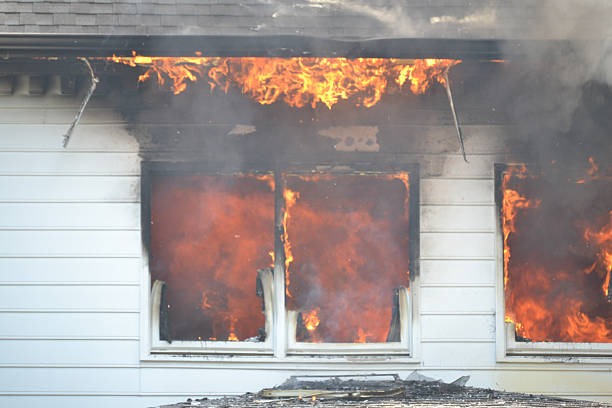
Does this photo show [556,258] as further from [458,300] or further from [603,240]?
[458,300]

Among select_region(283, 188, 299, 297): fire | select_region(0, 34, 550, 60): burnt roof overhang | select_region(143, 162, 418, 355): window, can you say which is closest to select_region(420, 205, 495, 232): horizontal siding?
select_region(143, 162, 418, 355): window

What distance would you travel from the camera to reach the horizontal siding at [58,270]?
6004mm

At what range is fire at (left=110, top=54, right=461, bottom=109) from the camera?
5852mm

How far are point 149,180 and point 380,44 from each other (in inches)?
113

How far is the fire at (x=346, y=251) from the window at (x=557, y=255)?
4.06 feet

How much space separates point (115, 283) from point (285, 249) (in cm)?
189

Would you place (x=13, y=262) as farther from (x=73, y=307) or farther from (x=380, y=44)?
(x=380, y=44)

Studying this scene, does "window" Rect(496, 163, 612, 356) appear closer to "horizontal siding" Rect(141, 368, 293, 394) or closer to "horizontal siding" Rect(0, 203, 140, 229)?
"horizontal siding" Rect(141, 368, 293, 394)

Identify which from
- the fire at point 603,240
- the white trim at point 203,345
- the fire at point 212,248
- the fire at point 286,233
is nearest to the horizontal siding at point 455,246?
the fire at point 603,240

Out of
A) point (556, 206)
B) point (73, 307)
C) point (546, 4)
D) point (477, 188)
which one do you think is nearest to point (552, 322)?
point (556, 206)

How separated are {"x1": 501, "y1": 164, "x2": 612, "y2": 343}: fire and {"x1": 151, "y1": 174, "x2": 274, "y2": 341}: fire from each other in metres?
2.77

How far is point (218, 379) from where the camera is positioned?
5984 mm

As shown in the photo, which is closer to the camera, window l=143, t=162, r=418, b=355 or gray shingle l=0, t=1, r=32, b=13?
gray shingle l=0, t=1, r=32, b=13

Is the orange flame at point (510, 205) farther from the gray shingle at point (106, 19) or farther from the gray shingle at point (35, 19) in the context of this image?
the gray shingle at point (35, 19)
